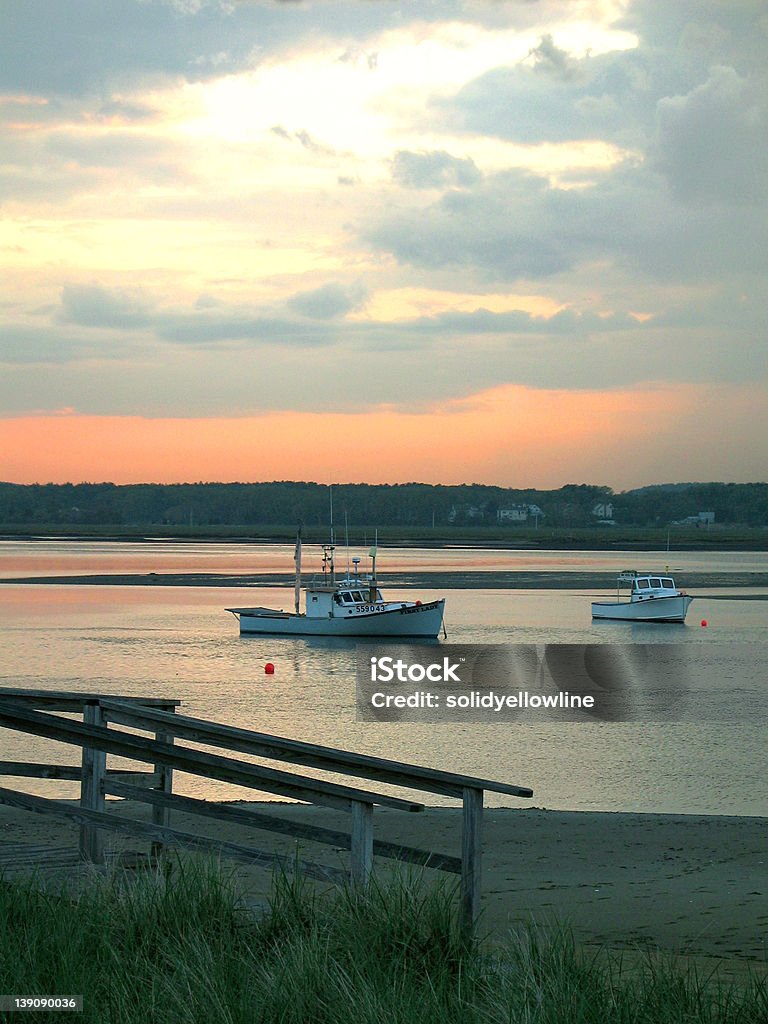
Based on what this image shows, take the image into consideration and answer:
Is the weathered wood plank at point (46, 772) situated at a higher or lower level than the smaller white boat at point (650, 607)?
higher

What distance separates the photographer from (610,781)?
18.1 metres

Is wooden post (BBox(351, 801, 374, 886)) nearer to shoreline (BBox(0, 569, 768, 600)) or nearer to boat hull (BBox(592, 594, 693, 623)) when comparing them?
boat hull (BBox(592, 594, 693, 623))

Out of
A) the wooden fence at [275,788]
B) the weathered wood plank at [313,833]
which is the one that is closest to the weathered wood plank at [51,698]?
the wooden fence at [275,788]

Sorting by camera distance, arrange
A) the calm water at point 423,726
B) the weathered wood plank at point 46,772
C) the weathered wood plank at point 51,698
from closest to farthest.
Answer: the weathered wood plank at point 51,698 < the weathered wood plank at point 46,772 < the calm water at point 423,726

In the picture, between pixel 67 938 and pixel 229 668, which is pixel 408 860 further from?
pixel 229 668

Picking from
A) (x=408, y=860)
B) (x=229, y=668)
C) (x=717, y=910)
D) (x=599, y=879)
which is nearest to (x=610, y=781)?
(x=599, y=879)

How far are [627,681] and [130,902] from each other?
1083 inches

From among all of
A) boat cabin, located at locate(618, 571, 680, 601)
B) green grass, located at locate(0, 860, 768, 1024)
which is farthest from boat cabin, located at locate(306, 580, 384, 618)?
green grass, located at locate(0, 860, 768, 1024)

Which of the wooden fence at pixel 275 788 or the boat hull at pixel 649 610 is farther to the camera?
the boat hull at pixel 649 610

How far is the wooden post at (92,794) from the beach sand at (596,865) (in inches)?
21.2

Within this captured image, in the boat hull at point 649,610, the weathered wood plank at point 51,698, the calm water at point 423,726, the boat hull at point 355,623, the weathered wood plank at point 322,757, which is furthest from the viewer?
the boat hull at point 649,610

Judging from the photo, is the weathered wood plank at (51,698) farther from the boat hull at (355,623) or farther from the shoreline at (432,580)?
the shoreline at (432,580)

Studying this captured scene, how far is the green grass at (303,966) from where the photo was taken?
5.43 m

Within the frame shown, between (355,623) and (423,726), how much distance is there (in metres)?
24.4
